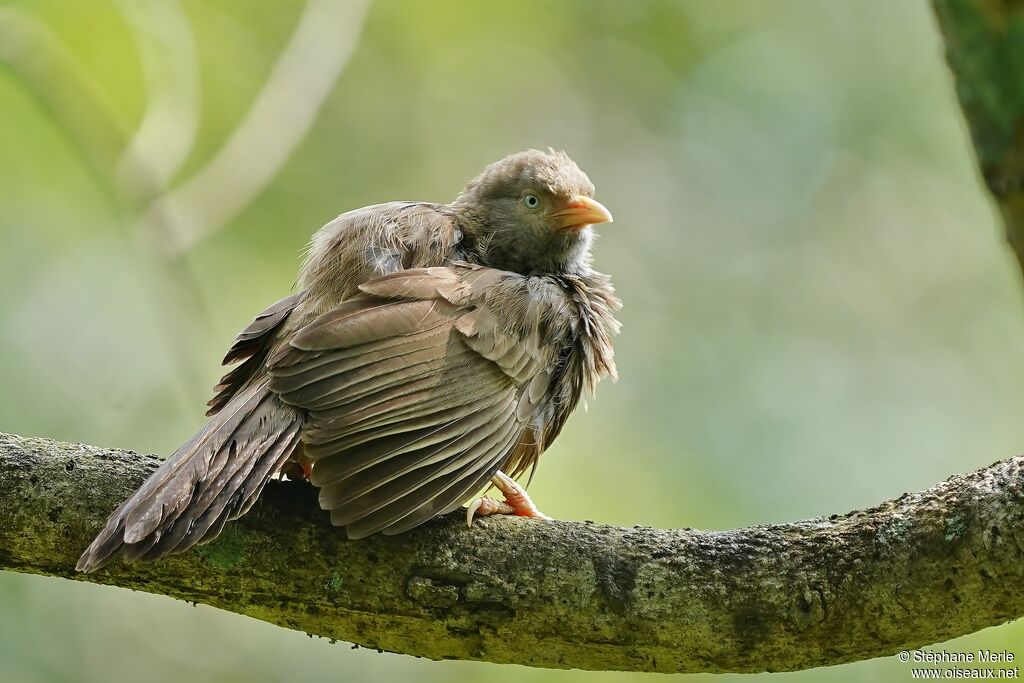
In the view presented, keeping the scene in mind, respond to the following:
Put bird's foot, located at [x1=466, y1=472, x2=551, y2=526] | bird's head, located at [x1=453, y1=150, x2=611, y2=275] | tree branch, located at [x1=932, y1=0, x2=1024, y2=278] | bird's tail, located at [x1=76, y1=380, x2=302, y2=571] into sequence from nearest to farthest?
tree branch, located at [x1=932, y1=0, x2=1024, y2=278], bird's tail, located at [x1=76, y1=380, x2=302, y2=571], bird's foot, located at [x1=466, y1=472, x2=551, y2=526], bird's head, located at [x1=453, y1=150, x2=611, y2=275]

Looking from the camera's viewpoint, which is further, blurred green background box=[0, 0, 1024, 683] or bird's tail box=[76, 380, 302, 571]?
blurred green background box=[0, 0, 1024, 683]

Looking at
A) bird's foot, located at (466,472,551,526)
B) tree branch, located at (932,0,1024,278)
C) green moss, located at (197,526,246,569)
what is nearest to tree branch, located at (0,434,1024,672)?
green moss, located at (197,526,246,569)

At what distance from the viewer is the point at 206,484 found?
8.77 feet

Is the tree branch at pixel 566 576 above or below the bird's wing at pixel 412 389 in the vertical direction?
below

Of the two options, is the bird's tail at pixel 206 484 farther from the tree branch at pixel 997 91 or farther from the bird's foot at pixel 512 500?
the tree branch at pixel 997 91

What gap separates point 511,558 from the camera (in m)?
2.79

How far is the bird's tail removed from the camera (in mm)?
2494

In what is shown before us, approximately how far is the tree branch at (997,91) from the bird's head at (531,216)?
9.99ft

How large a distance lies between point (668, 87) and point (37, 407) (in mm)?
6549

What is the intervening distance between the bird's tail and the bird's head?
58.4 inches

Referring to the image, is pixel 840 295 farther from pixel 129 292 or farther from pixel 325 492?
pixel 325 492

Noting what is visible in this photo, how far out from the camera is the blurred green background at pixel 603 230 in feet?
19.8

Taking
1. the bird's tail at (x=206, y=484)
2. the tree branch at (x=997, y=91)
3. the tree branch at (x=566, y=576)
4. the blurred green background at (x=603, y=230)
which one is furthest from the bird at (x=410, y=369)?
the tree branch at (x=997, y=91)

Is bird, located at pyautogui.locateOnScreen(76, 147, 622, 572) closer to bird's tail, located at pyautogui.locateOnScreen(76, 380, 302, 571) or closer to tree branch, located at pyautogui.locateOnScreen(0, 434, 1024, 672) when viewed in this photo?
bird's tail, located at pyautogui.locateOnScreen(76, 380, 302, 571)
